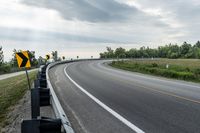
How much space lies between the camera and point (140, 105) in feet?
37.8

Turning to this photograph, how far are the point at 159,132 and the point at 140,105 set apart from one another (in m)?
3.88

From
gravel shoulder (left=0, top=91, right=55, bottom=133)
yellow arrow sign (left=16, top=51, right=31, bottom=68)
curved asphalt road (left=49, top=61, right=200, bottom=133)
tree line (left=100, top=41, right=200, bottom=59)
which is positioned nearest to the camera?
curved asphalt road (left=49, top=61, right=200, bottom=133)

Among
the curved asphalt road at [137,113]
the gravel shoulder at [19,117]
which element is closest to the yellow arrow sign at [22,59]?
the curved asphalt road at [137,113]

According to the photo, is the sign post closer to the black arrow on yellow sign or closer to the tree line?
the black arrow on yellow sign

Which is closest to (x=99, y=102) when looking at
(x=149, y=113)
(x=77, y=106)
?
(x=77, y=106)

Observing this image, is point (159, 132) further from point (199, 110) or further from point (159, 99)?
point (159, 99)

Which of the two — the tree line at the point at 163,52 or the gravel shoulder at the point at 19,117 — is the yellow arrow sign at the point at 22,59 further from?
the tree line at the point at 163,52

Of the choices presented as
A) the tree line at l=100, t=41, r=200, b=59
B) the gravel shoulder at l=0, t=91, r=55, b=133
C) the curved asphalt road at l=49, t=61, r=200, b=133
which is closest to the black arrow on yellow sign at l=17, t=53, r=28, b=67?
the curved asphalt road at l=49, t=61, r=200, b=133

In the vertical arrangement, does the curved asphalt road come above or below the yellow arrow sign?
below

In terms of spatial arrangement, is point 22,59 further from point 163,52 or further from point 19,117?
point 163,52

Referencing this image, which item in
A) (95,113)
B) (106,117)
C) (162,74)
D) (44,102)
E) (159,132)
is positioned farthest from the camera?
(162,74)

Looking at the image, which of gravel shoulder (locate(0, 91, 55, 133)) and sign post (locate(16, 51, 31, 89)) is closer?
gravel shoulder (locate(0, 91, 55, 133))

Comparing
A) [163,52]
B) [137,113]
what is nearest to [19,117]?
[137,113]

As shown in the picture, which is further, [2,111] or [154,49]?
[154,49]
